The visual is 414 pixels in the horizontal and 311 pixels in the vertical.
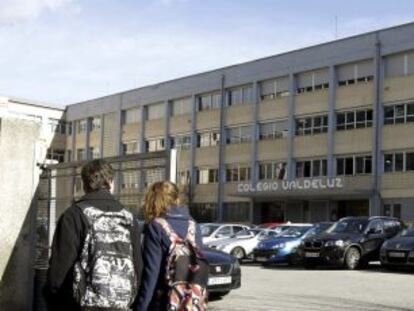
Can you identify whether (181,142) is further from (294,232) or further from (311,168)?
(294,232)

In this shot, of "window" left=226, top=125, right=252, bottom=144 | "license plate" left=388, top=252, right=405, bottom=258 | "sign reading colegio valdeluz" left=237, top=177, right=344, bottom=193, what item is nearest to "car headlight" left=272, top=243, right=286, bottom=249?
Result: "license plate" left=388, top=252, right=405, bottom=258

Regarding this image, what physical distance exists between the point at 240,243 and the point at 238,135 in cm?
3304

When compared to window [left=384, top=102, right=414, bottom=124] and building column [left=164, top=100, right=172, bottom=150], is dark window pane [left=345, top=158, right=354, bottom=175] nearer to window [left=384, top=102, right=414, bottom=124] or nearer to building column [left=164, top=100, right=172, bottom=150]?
window [left=384, top=102, right=414, bottom=124]

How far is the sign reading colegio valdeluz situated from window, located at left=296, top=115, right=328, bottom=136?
3.34m

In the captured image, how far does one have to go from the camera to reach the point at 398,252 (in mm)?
21469

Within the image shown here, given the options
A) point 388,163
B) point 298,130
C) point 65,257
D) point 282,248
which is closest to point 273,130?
point 298,130

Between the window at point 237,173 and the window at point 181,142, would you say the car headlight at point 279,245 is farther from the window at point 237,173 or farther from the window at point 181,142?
the window at point 181,142

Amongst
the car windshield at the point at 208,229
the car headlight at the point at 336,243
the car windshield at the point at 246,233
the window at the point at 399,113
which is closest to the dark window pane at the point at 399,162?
the window at the point at 399,113

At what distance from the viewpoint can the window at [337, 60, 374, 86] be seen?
49.8 m

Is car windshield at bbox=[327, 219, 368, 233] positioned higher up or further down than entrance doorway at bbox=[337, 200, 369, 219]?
further down

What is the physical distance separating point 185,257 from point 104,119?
71705mm

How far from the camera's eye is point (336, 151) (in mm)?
51906

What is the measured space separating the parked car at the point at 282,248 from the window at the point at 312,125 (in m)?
27.1

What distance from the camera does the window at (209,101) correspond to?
62381mm
